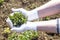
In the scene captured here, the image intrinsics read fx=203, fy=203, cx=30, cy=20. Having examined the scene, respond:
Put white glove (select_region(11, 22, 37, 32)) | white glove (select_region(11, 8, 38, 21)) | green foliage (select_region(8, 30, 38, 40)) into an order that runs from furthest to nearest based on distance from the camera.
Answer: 1. white glove (select_region(11, 8, 38, 21))
2. white glove (select_region(11, 22, 37, 32))
3. green foliage (select_region(8, 30, 38, 40))

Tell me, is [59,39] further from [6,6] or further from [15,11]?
[6,6]

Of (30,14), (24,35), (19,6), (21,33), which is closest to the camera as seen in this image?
(24,35)

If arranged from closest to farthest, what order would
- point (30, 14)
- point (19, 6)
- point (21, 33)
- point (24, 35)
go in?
1. point (24, 35)
2. point (21, 33)
3. point (30, 14)
4. point (19, 6)

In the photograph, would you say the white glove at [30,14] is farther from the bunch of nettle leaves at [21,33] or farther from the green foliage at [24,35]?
the green foliage at [24,35]

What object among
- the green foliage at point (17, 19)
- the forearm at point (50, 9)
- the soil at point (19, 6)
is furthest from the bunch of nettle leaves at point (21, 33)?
the forearm at point (50, 9)

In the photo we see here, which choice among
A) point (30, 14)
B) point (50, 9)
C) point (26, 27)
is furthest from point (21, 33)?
point (50, 9)

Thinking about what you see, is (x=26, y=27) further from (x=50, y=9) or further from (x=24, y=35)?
(x=50, y=9)

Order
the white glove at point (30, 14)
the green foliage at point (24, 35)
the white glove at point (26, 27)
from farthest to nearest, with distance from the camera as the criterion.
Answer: the white glove at point (30, 14) < the white glove at point (26, 27) < the green foliage at point (24, 35)

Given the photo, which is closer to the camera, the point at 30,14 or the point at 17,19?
the point at 17,19

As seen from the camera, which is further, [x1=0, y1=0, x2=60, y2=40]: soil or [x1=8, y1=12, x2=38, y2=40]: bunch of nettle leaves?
[x1=0, y1=0, x2=60, y2=40]: soil

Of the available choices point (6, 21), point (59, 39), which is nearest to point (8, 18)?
point (6, 21)

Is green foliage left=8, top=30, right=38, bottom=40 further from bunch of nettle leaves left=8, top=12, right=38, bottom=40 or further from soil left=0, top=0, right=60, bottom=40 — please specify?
soil left=0, top=0, right=60, bottom=40

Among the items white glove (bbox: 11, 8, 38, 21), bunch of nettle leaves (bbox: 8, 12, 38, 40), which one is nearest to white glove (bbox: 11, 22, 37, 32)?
bunch of nettle leaves (bbox: 8, 12, 38, 40)

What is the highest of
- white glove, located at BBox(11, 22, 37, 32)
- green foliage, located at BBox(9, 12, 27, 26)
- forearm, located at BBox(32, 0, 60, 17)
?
forearm, located at BBox(32, 0, 60, 17)
